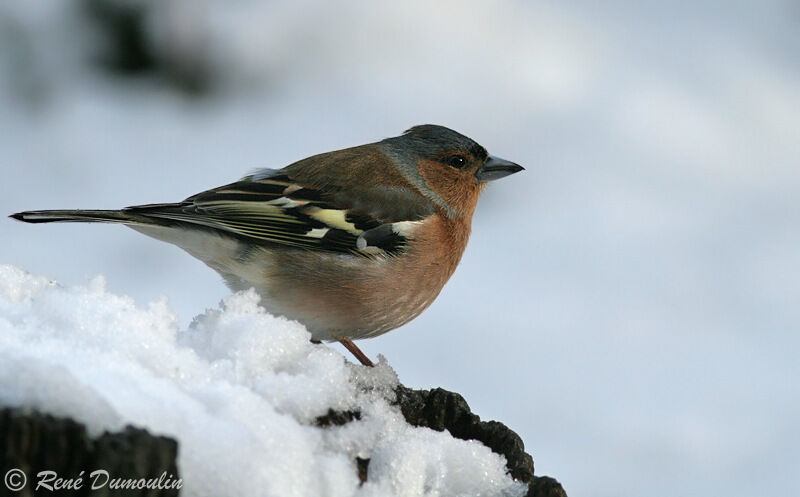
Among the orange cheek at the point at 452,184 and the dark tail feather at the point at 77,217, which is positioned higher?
the orange cheek at the point at 452,184

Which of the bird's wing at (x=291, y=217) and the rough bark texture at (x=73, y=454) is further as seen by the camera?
the bird's wing at (x=291, y=217)

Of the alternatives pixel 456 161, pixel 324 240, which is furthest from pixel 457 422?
pixel 456 161

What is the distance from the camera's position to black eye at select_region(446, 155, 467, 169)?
3.77 m

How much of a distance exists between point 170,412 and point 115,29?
4660mm

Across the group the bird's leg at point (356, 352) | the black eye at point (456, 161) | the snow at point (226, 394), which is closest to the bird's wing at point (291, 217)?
the bird's leg at point (356, 352)

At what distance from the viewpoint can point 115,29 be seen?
18.6 ft

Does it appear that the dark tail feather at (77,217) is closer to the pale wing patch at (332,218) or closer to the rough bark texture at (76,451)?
the pale wing patch at (332,218)

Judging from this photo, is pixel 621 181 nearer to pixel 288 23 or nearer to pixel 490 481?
pixel 288 23

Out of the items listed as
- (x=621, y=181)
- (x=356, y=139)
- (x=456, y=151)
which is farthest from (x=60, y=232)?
(x=621, y=181)

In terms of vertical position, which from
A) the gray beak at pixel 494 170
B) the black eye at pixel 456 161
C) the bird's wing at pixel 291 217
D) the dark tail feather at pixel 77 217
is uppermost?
the gray beak at pixel 494 170

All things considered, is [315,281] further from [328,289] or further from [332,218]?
[332,218]

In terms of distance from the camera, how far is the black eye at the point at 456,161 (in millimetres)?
3768

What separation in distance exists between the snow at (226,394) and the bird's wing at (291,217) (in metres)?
0.93

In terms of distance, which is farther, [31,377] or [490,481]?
[490,481]
